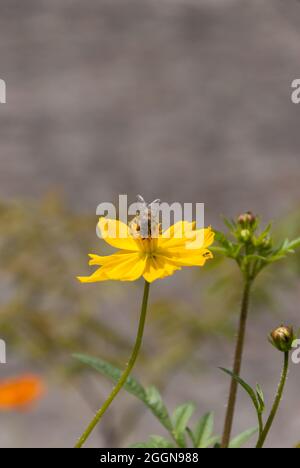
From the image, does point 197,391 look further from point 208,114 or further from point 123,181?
point 208,114

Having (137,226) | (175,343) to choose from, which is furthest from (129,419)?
(137,226)

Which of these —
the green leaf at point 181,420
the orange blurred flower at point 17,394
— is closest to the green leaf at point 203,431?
the green leaf at point 181,420

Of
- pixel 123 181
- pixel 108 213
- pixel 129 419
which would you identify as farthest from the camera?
pixel 123 181

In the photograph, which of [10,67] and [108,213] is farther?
[10,67]

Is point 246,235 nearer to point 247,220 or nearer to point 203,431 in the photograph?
point 247,220

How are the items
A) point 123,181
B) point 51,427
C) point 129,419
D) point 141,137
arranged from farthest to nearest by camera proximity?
point 141,137
point 123,181
point 51,427
point 129,419

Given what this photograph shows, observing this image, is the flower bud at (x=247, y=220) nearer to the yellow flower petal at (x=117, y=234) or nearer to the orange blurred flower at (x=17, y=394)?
the yellow flower petal at (x=117, y=234)
